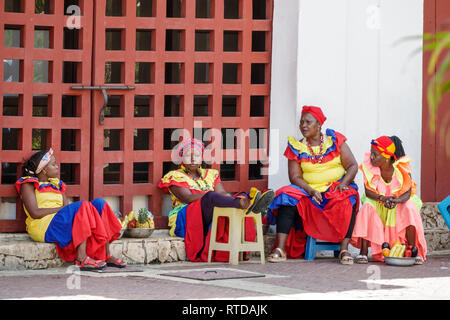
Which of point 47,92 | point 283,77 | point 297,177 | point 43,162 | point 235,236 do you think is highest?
point 283,77

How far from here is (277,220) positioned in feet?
24.2

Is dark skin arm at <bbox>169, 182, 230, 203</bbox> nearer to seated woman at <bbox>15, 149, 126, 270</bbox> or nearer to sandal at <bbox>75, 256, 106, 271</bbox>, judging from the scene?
seated woman at <bbox>15, 149, 126, 270</bbox>

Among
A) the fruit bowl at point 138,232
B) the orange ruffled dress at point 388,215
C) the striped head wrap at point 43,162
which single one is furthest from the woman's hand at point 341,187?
the striped head wrap at point 43,162

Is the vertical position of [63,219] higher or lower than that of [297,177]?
lower

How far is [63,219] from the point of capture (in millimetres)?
6242

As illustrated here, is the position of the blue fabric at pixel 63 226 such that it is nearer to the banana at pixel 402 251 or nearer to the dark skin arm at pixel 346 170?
the dark skin arm at pixel 346 170

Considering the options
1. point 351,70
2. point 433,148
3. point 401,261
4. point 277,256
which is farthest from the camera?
point 433,148

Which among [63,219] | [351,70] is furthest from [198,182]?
[351,70]

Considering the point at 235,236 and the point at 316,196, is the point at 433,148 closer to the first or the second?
the point at 316,196

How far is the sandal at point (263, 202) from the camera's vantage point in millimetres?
6770

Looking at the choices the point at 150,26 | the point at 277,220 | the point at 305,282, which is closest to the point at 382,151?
the point at 277,220

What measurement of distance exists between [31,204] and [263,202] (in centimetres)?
190

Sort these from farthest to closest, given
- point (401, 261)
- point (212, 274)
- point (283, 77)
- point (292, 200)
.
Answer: point (283, 77)
point (292, 200)
point (401, 261)
point (212, 274)
